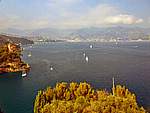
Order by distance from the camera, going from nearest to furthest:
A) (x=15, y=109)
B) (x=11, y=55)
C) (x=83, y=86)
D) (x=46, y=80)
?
(x=83, y=86) < (x=15, y=109) < (x=46, y=80) < (x=11, y=55)

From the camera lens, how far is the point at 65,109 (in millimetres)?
26625

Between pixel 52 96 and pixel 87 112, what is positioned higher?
pixel 87 112

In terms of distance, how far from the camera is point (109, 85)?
2761 inches

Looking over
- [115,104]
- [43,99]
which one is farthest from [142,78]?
[115,104]

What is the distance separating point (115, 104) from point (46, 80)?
179 feet

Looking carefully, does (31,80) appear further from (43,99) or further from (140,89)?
(43,99)

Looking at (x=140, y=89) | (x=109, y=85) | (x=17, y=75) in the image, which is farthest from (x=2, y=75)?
(x=140, y=89)

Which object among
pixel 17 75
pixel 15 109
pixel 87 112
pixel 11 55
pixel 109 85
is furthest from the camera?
pixel 11 55

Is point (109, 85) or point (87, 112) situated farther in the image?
point (109, 85)

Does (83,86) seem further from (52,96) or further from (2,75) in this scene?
(2,75)

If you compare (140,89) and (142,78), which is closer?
(140,89)

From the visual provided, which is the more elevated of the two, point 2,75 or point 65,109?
point 65,109

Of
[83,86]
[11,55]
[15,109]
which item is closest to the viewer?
[83,86]

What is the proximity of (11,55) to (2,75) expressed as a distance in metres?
14.2
